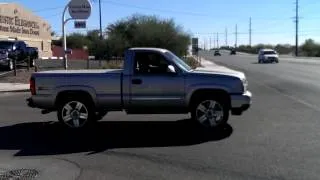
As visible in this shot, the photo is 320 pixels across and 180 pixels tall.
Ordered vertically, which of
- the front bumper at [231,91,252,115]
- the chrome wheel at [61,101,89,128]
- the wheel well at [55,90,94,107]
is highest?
the wheel well at [55,90,94,107]

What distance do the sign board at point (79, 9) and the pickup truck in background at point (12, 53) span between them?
23.1ft

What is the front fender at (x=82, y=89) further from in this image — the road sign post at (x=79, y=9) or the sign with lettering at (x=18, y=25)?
the sign with lettering at (x=18, y=25)

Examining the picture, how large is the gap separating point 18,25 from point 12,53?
28322 millimetres

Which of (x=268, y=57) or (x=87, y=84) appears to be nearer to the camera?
(x=87, y=84)

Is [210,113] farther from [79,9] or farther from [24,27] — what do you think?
[24,27]

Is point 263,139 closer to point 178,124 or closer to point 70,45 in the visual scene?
point 178,124

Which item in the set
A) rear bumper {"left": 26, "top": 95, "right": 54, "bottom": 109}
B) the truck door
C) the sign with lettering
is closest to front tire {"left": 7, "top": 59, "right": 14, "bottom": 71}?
the sign with lettering

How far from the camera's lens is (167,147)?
1111cm

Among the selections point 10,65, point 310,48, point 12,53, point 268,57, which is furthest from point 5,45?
point 310,48

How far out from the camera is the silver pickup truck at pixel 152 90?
42.9 ft

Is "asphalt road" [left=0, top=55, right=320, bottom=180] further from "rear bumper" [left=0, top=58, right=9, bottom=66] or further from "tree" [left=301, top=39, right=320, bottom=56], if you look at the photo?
"tree" [left=301, top=39, right=320, bottom=56]

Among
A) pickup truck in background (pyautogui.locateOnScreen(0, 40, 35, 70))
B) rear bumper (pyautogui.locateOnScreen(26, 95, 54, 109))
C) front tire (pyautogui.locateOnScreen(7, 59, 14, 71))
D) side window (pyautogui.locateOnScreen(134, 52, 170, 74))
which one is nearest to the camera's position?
side window (pyautogui.locateOnScreen(134, 52, 170, 74))

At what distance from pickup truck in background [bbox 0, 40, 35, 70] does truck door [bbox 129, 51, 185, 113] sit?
2666 cm

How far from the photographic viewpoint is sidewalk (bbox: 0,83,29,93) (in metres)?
28.0
